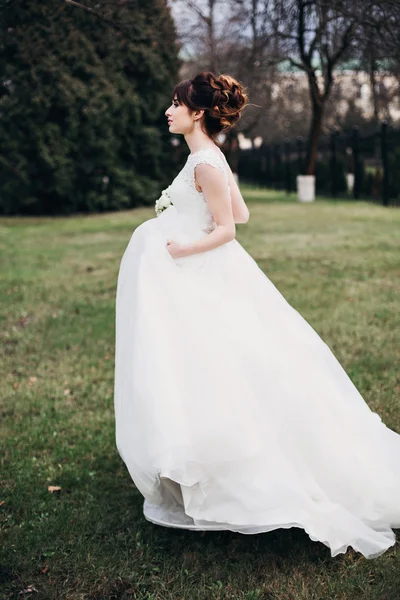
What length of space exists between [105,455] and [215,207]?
2.08 meters

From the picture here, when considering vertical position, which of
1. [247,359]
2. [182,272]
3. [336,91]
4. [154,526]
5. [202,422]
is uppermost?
[336,91]

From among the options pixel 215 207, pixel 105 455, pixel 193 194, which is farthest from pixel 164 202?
pixel 105 455

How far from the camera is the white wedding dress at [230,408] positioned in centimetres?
312

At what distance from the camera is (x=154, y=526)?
371 centimetres

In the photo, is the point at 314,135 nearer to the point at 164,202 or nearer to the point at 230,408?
the point at 164,202

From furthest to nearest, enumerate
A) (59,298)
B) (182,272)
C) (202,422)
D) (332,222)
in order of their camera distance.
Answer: (332,222) → (59,298) → (182,272) → (202,422)

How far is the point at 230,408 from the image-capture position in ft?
10.5

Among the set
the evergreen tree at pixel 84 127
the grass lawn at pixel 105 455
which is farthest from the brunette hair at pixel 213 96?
the evergreen tree at pixel 84 127

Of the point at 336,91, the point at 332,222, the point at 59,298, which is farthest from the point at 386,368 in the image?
the point at 336,91

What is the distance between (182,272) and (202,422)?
733 mm

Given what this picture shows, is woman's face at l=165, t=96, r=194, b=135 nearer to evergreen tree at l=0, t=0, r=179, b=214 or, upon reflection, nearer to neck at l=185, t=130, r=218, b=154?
neck at l=185, t=130, r=218, b=154

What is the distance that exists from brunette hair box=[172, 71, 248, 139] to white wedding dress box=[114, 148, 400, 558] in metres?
0.19

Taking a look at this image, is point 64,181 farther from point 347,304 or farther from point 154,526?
point 154,526

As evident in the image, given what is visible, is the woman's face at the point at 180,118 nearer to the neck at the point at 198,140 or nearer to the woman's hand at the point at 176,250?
the neck at the point at 198,140
